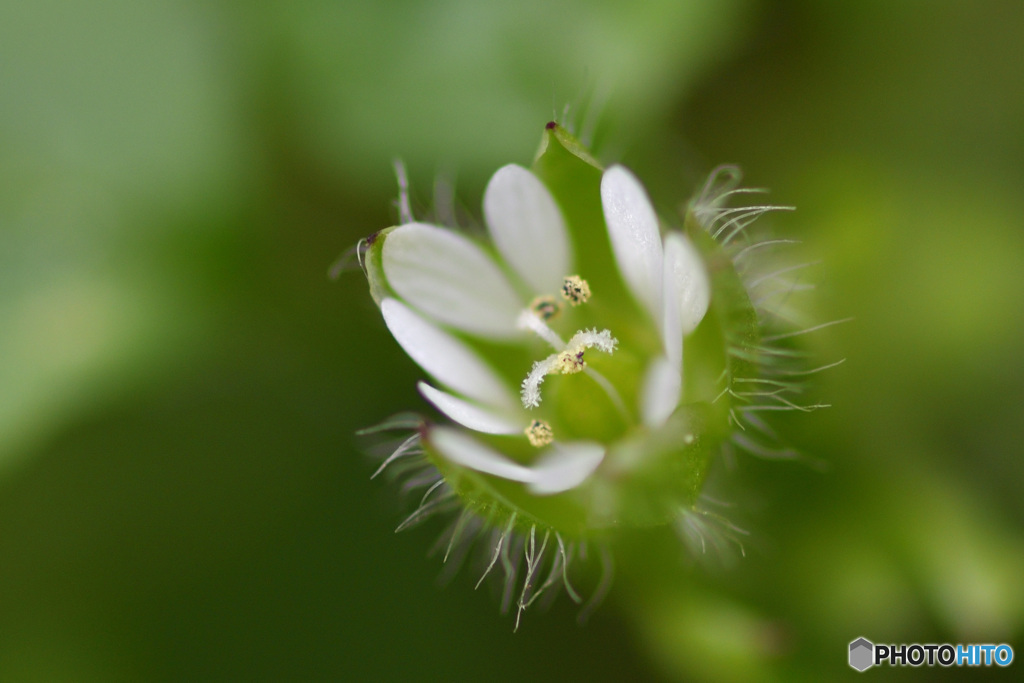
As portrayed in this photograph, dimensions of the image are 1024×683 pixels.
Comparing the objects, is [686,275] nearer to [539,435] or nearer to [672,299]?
[672,299]

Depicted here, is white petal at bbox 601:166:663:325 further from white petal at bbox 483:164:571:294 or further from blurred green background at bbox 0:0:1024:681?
blurred green background at bbox 0:0:1024:681

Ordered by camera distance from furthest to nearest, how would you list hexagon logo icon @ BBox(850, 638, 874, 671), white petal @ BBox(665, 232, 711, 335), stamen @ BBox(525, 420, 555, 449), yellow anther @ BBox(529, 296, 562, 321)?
hexagon logo icon @ BBox(850, 638, 874, 671)
yellow anther @ BBox(529, 296, 562, 321)
stamen @ BBox(525, 420, 555, 449)
white petal @ BBox(665, 232, 711, 335)

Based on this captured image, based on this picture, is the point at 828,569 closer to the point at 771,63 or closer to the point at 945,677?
the point at 945,677

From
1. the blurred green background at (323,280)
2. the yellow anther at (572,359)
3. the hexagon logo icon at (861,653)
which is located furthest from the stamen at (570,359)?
the hexagon logo icon at (861,653)

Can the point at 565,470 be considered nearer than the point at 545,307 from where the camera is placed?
Yes

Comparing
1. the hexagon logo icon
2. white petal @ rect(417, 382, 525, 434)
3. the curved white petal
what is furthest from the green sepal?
the hexagon logo icon

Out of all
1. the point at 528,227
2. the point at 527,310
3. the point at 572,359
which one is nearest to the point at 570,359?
the point at 572,359

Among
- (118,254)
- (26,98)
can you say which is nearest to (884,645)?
(118,254)
